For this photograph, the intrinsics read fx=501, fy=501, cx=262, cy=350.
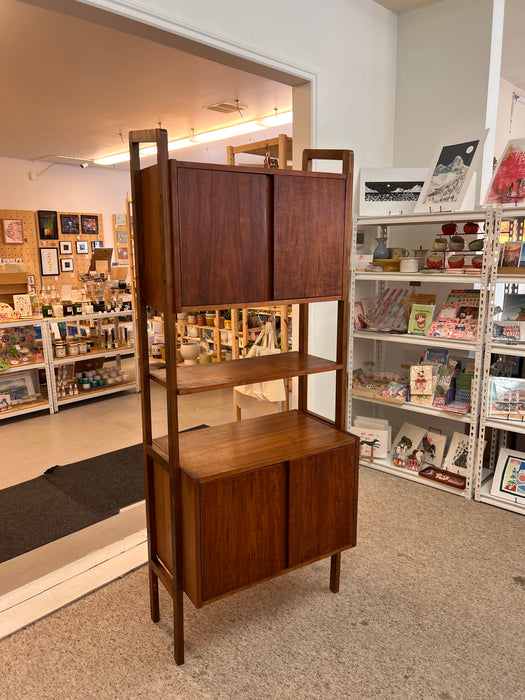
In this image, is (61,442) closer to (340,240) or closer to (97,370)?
(97,370)

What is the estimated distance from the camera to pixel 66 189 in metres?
8.69

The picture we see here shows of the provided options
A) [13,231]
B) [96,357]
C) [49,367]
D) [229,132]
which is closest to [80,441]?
[49,367]

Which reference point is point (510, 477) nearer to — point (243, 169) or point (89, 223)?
point (243, 169)

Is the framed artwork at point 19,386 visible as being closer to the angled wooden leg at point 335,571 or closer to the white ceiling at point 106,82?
the white ceiling at point 106,82

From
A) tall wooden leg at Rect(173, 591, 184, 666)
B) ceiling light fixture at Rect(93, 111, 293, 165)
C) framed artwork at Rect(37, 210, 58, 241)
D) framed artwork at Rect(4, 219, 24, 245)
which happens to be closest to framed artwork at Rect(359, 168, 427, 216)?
ceiling light fixture at Rect(93, 111, 293, 165)

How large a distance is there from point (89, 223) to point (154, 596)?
8100mm

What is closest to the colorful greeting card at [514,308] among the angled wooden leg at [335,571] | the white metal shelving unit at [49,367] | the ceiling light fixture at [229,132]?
the angled wooden leg at [335,571]

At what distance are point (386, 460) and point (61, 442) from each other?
9.37 ft

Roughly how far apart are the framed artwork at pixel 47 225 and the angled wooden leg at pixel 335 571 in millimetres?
7774

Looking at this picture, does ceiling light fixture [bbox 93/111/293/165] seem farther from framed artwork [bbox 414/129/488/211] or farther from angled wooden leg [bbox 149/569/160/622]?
angled wooden leg [bbox 149/569/160/622]

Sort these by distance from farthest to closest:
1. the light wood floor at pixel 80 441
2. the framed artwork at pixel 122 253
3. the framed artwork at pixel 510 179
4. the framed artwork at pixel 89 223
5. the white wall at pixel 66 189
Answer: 1. the framed artwork at pixel 122 253
2. the framed artwork at pixel 89 223
3. the white wall at pixel 66 189
4. the framed artwork at pixel 510 179
5. the light wood floor at pixel 80 441

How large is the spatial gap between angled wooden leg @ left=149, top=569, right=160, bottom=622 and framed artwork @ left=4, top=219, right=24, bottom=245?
23.8 ft

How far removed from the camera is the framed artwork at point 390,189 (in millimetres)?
3420

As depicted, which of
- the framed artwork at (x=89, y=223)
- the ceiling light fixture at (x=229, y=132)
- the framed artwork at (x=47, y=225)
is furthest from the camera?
the framed artwork at (x=89, y=223)
